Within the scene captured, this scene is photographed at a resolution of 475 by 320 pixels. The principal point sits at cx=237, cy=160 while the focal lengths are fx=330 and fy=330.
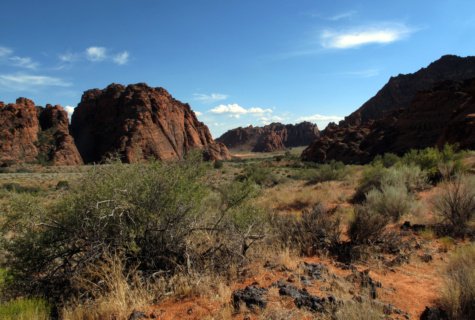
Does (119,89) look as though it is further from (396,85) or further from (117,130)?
(396,85)

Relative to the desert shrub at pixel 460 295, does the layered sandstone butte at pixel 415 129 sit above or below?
above

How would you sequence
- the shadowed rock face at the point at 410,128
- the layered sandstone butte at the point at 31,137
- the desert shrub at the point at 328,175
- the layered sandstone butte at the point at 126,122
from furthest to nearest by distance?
the layered sandstone butte at the point at 126,122 < the layered sandstone butte at the point at 31,137 < the shadowed rock face at the point at 410,128 < the desert shrub at the point at 328,175

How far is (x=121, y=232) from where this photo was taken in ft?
15.3

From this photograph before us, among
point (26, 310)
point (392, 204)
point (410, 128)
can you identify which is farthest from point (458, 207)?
point (410, 128)

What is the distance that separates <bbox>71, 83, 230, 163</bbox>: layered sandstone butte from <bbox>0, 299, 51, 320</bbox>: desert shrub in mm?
75382

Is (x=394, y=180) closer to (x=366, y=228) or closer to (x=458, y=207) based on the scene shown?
(x=458, y=207)

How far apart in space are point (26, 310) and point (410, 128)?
185 ft

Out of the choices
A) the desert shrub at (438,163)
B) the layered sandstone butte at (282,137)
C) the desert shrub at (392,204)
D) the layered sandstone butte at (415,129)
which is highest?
the layered sandstone butte at (282,137)

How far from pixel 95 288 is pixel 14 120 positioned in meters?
85.1

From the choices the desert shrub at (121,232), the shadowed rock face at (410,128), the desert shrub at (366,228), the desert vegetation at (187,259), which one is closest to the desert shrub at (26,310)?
the desert vegetation at (187,259)

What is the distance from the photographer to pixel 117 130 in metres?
84.8

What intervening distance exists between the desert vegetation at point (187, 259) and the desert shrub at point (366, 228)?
22 millimetres

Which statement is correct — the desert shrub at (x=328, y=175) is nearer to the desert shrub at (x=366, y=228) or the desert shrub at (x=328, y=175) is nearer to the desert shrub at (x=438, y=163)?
the desert shrub at (x=438, y=163)

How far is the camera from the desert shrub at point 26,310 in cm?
360
